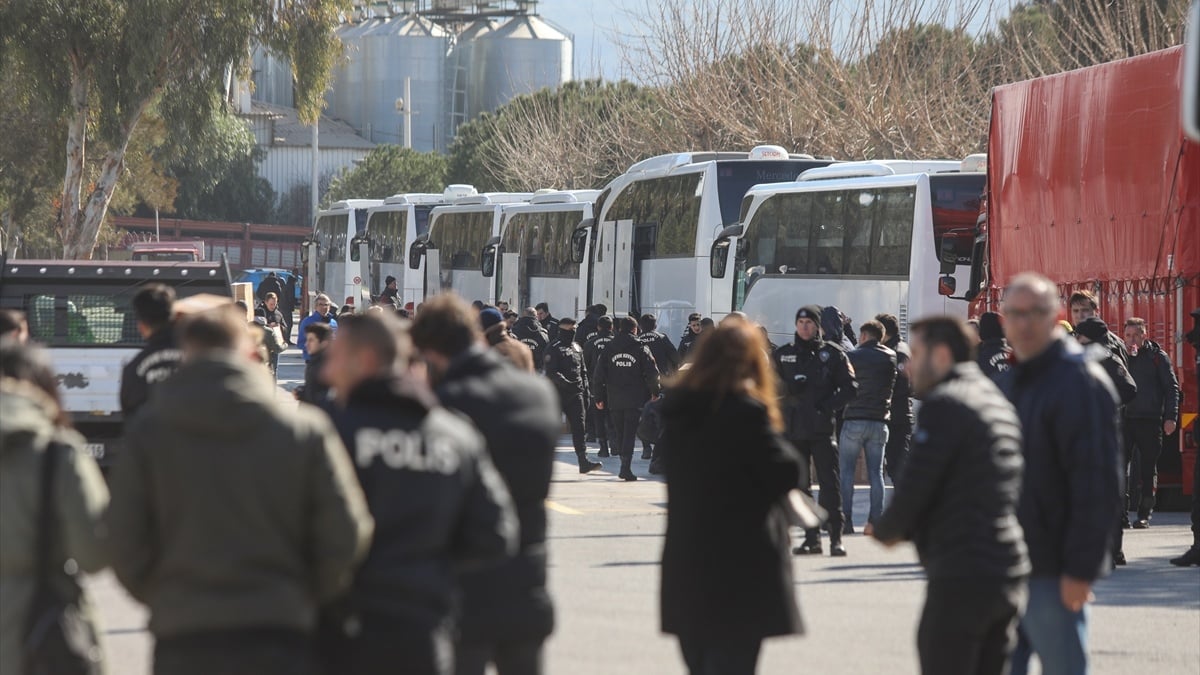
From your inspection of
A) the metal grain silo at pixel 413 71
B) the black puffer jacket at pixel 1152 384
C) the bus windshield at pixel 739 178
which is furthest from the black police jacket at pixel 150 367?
the metal grain silo at pixel 413 71

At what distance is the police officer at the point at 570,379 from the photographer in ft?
66.3

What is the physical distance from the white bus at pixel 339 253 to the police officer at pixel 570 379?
2772 cm

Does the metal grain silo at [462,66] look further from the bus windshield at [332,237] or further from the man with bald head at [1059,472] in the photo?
the man with bald head at [1059,472]

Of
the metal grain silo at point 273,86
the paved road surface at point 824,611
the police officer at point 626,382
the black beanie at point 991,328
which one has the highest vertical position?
the metal grain silo at point 273,86

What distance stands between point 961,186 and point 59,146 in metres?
17.4

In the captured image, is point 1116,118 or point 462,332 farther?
point 1116,118

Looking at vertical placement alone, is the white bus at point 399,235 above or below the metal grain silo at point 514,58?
below

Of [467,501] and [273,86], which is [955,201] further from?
[273,86]

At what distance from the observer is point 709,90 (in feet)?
163

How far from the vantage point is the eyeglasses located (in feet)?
21.6

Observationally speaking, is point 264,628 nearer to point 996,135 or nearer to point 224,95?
point 996,135

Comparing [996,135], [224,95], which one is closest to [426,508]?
[996,135]

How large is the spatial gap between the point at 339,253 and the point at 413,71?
200ft

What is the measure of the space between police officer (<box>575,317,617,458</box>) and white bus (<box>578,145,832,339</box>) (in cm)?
530
